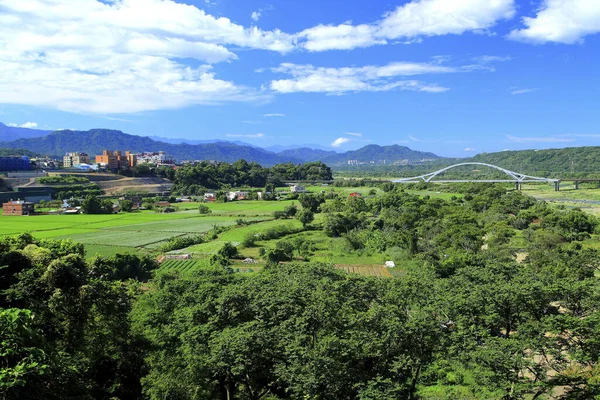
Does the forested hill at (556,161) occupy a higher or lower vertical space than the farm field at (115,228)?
higher

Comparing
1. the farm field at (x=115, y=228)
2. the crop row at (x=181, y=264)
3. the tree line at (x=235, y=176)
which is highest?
the tree line at (x=235, y=176)

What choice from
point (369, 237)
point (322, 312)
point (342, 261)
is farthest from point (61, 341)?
point (369, 237)

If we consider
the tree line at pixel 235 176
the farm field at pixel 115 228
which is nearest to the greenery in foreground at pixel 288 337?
the farm field at pixel 115 228

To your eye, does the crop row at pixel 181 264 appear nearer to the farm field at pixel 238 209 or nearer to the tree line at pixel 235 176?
the farm field at pixel 238 209

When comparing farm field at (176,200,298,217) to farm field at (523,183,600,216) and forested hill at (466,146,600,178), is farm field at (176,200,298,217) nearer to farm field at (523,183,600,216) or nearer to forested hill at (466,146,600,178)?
farm field at (523,183,600,216)

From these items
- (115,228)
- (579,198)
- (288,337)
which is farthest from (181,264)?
(579,198)

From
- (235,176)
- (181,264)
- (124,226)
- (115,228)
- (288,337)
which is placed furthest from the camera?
(235,176)

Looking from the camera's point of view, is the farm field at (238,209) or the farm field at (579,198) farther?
the farm field at (579,198)

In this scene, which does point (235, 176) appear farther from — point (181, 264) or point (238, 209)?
point (181, 264)
